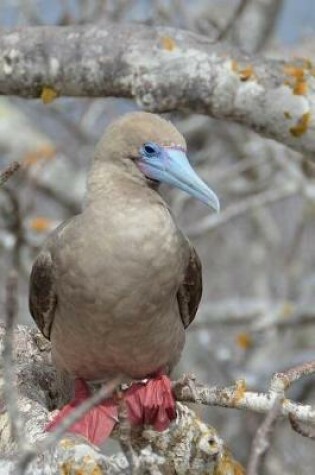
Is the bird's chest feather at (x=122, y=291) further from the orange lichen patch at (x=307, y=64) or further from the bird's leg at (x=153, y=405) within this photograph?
the orange lichen patch at (x=307, y=64)

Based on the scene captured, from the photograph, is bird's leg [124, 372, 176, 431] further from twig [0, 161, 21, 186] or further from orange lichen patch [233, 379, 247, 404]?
A: twig [0, 161, 21, 186]

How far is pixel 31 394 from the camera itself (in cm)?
421

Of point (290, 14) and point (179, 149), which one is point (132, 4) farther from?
point (179, 149)

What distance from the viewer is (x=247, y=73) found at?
4367mm

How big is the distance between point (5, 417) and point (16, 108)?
5752 millimetres

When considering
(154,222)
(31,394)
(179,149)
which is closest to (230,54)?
(179,149)

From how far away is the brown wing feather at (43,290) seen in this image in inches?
172

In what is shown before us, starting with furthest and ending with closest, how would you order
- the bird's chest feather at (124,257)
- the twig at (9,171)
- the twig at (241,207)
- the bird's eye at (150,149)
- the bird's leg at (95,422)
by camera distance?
the twig at (241,207), the bird's eye at (150,149), the bird's chest feather at (124,257), the bird's leg at (95,422), the twig at (9,171)

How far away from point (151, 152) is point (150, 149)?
0.01 metres

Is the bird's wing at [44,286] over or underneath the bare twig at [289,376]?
underneath

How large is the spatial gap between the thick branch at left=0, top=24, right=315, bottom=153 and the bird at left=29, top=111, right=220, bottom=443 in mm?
204

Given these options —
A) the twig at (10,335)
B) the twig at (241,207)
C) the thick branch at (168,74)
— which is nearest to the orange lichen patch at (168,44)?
the thick branch at (168,74)

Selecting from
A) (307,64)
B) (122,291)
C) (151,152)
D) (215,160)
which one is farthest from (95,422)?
(215,160)

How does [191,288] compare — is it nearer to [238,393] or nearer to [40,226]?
[238,393]
